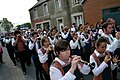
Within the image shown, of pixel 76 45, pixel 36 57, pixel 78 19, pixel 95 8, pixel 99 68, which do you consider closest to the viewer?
pixel 99 68

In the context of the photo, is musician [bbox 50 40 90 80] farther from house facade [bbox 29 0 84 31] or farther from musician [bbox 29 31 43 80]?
house facade [bbox 29 0 84 31]

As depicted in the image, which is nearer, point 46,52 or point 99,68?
point 99,68

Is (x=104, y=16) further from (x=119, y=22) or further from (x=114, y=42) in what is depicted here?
(x=114, y=42)

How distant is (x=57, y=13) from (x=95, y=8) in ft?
31.0

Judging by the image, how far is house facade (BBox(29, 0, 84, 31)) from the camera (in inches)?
914

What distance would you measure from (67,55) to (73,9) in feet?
69.0

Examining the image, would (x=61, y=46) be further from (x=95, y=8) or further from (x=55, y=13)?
(x=55, y=13)

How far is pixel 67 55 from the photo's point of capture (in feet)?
10.3

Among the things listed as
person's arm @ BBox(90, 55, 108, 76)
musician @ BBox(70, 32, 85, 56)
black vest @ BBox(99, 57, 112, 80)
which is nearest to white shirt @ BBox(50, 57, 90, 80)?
person's arm @ BBox(90, 55, 108, 76)

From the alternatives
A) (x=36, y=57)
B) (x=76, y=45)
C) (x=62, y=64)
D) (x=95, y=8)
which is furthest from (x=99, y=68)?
(x=95, y=8)

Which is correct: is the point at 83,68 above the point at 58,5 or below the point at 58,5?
below

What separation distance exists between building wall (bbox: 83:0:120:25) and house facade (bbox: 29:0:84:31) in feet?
3.55

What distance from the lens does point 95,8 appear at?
18938 millimetres

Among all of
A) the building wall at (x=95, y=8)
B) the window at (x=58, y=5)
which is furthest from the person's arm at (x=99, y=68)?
the window at (x=58, y=5)
